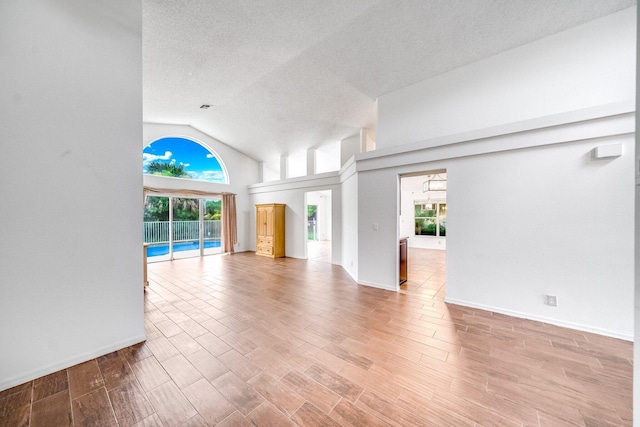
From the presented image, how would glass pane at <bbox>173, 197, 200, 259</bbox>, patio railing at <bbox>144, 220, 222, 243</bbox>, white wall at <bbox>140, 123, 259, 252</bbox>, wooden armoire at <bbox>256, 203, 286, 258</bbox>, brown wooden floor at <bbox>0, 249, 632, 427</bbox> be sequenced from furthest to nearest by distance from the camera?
wooden armoire at <bbox>256, 203, 286, 258</bbox> → glass pane at <bbox>173, 197, 200, 259</bbox> → patio railing at <bbox>144, 220, 222, 243</bbox> → white wall at <bbox>140, 123, 259, 252</bbox> → brown wooden floor at <bbox>0, 249, 632, 427</bbox>

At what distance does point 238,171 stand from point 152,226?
3.16 metres

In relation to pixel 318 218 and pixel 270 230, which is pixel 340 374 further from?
pixel 318 218

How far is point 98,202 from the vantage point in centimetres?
209

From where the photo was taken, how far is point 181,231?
7.09 metres

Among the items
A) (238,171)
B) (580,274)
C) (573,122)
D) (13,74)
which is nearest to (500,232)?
(580,274)

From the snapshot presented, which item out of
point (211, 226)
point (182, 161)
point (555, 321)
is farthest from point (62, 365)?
point (182, 161)

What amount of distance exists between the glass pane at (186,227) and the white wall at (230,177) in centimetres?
57

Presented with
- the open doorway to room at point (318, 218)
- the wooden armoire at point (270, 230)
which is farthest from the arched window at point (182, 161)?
the open doorway to room at point (318, 218)

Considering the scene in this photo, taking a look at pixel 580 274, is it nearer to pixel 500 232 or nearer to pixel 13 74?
pixel 500 232

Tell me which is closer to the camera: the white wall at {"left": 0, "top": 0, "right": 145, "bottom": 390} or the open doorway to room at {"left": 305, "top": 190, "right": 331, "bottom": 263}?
the white wall at {"left": 0, "top": 0, "right": 145, "bottom": 390}

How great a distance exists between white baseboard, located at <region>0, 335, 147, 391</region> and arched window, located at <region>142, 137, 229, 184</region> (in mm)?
5569

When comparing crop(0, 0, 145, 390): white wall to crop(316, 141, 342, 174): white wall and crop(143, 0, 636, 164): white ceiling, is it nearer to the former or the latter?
crop(143, 0, 636, 164): white ceiling

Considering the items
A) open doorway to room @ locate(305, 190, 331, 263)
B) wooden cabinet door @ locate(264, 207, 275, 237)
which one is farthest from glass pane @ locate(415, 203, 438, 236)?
wooden cabinet door @ locate(264, 207, 275, 237)

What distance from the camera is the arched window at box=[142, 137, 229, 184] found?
650cm
